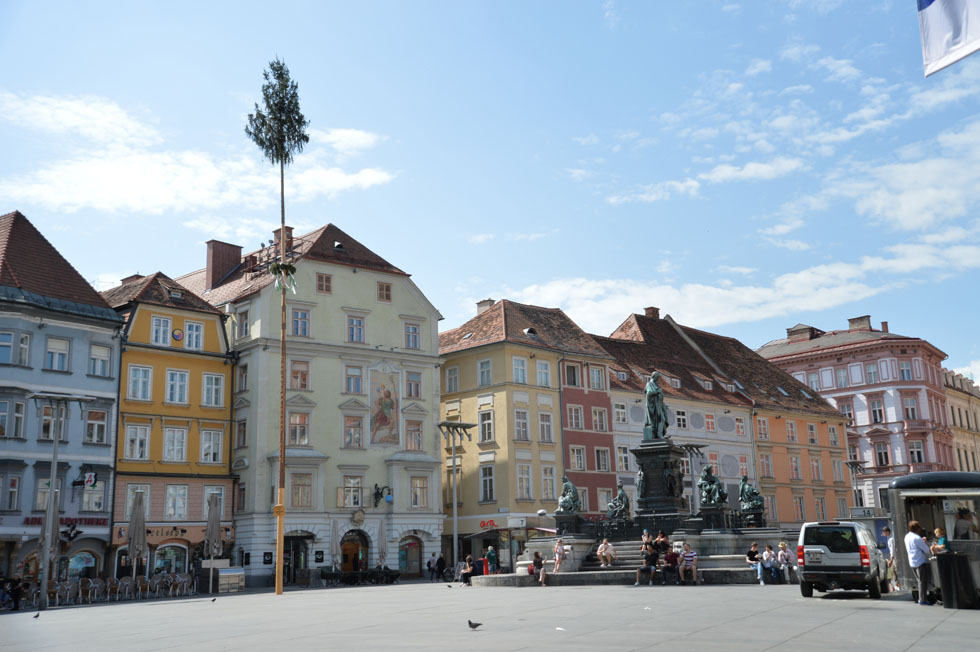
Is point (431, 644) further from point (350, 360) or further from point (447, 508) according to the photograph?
point (447, 508)

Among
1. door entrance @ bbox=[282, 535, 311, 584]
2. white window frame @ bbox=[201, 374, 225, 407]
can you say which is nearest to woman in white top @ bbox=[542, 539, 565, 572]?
door entrance @ bbox=[282, 535, 311, 584]

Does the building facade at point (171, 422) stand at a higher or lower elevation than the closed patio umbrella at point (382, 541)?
higher

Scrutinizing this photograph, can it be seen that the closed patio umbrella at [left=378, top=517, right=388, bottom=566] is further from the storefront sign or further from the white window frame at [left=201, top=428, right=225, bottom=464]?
the storefront sign

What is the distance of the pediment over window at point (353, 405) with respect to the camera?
51.0m

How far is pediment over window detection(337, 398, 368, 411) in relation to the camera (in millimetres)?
50972

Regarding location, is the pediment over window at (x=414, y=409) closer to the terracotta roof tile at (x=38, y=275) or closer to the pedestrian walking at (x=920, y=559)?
the terracotta roof tile at (x=38, y=275)

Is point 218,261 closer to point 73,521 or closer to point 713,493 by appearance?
point 73,521

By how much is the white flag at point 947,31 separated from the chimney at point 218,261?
5032cm

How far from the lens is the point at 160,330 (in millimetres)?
48000

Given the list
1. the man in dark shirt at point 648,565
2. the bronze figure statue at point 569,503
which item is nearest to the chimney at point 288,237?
the bronze figure statue at point 569,503

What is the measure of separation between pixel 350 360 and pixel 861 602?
3595cm

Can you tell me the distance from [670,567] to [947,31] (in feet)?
67.2

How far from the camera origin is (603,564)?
105 ft

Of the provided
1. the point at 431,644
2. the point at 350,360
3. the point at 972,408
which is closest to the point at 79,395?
the point at 350,360
